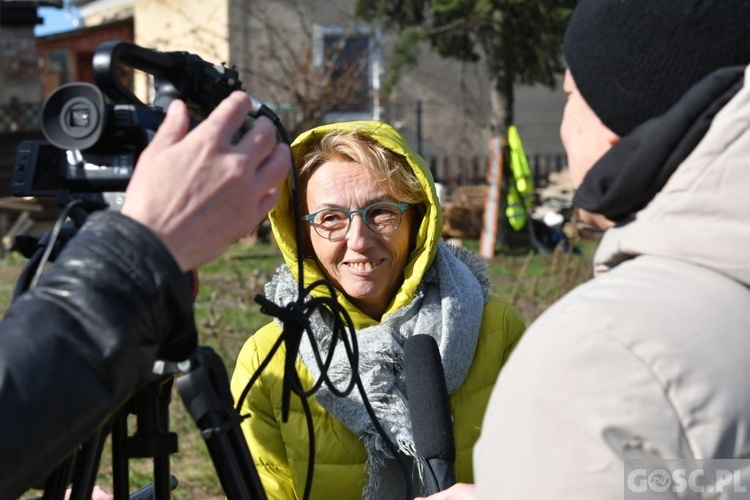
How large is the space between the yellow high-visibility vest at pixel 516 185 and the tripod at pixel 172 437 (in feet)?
38.4

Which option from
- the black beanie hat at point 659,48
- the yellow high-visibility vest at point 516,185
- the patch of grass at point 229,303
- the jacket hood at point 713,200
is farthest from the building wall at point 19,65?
the jacket hood at point 713,200

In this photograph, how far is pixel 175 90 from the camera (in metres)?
1.74

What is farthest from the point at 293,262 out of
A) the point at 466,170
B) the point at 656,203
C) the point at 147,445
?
the point at 466,170

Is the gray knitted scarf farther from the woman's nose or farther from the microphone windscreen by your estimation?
the microphone windscreen

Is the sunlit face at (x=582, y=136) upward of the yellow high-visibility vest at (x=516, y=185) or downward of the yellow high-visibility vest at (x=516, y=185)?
upward

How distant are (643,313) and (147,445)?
92 centimetres

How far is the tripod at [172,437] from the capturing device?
176 cm

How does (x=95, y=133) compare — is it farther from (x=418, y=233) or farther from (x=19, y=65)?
(x=19, y=65)

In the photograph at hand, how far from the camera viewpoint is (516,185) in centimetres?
1347

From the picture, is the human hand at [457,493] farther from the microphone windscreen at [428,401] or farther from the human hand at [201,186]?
the human hand at [201,186]

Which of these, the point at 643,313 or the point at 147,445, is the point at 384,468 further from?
the point at 643,313

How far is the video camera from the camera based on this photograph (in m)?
1.54

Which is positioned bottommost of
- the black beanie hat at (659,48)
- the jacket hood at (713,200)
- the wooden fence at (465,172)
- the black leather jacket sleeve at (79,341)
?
the wooden fence at (465,172)

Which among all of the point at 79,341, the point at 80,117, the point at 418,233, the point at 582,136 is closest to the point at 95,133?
the point at 80,117
